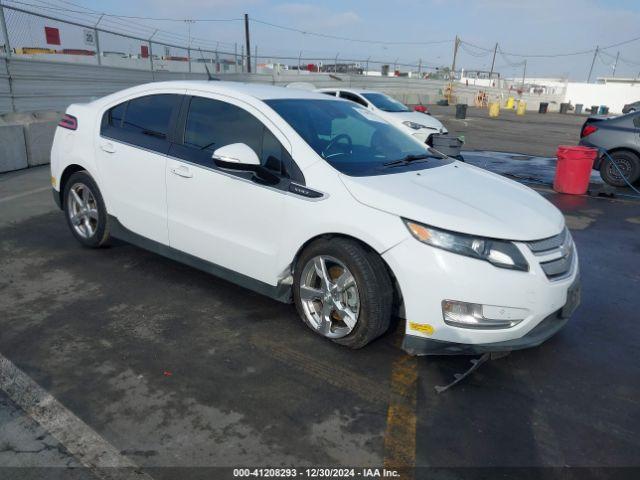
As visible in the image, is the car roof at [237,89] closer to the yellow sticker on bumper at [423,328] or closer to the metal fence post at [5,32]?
the yellow sticker on bumper at [423,328]

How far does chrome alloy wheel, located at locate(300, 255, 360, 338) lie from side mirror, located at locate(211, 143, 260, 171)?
786 millimetres

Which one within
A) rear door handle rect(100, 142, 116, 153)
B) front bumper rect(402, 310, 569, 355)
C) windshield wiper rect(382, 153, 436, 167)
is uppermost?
windshield wiper rect(382, 153, 436, 167)

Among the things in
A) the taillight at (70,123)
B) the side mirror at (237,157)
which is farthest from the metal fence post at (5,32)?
the side mirror at (237,157)

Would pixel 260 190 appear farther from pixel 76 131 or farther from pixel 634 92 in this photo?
pixel 634 92

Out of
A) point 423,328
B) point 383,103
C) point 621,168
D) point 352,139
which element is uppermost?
point 352,139

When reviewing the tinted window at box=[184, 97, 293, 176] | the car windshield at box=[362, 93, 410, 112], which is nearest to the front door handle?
the tinted window at box=[184, 97, 293, 176]

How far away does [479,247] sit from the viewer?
2.99m

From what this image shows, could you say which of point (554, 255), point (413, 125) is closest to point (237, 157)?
point (554, 255)

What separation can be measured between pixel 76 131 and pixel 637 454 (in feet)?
16.4

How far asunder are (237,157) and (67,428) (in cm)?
189

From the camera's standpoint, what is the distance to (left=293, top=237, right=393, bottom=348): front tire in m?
3.19

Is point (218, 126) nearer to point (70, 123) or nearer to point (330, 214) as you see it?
point (330, 214)

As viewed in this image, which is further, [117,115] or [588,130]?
[588,130]

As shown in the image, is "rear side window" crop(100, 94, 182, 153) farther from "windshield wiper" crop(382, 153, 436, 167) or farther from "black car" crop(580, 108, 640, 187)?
"black car" crop(580, 108, 640, 187)
